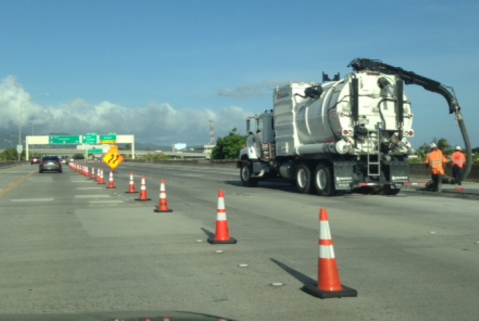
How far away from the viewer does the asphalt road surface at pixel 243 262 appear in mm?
6602

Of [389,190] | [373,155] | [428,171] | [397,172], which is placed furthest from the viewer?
[428,171]

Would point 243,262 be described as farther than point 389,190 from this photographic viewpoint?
No

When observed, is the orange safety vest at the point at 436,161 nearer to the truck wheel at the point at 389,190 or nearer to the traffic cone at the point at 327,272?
the truck wheel at the point at 389,190

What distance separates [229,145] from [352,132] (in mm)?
73773

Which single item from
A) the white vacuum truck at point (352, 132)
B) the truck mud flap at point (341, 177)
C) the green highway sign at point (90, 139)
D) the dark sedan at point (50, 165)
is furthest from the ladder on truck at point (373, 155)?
the green highway sign at point (90, 139)

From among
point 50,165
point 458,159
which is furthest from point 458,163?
point 50,165

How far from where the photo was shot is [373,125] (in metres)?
21.2

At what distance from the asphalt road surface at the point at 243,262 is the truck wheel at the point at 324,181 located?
4313 millimetres

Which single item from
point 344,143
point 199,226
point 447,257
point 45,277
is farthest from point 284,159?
point 45,277

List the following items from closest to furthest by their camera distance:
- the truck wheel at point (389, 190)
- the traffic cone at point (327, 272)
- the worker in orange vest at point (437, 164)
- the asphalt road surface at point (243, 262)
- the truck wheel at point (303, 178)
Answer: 1. the asphalt road surface at point (243, 262)
2. the traffic cone at point (327, 272)
3. the truck wheel at point (389, 190)
4. the worker in orange vest at point (437, 164)
5. the truck wheel at point (303, 178)

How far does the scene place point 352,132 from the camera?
20.8 meters

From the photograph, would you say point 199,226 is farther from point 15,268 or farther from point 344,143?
point 344,143

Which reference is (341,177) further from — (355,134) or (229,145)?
(229,145)

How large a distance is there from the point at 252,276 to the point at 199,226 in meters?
5.42
